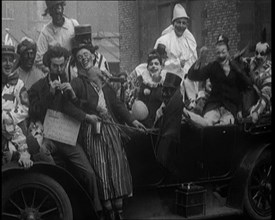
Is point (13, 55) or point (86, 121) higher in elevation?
point (13, 55)

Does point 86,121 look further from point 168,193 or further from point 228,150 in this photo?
point 228,150

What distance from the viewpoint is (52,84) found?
5.64 metres

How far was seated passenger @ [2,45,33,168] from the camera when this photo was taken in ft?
17.8

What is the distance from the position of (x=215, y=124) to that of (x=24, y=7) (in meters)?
2.49

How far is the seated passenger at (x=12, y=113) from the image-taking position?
17.8ft

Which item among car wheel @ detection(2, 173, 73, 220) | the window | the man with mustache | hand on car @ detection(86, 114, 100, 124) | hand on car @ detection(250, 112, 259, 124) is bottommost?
car wheel @ detection(2, 173, 73, 220)

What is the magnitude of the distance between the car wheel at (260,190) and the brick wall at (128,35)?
2.00 meters

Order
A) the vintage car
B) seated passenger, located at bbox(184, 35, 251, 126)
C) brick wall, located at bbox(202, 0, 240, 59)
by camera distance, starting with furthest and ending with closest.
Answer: seated passenger, located at bbox(184, 35, 251, 126) < brick wall, located at bbox(202, 0, 240, 59) < the vintage car

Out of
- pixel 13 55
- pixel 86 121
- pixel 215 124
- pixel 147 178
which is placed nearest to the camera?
pixel 13 55

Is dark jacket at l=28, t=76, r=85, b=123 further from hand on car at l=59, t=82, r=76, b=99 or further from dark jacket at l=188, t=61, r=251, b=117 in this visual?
dark jacket at l=188, t=61, r=251, b=117

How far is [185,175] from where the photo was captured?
6570 mm

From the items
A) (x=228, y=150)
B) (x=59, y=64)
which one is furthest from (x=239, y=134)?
(x=59, y=64)

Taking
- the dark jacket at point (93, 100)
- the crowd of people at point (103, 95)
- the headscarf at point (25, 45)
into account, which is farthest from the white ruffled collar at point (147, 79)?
the headscarf at point (25, 45)

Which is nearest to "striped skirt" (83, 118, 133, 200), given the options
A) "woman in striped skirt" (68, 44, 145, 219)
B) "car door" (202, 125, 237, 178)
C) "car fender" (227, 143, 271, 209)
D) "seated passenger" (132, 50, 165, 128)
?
"woman in striped skirt" (68, 44, 145, 219)
